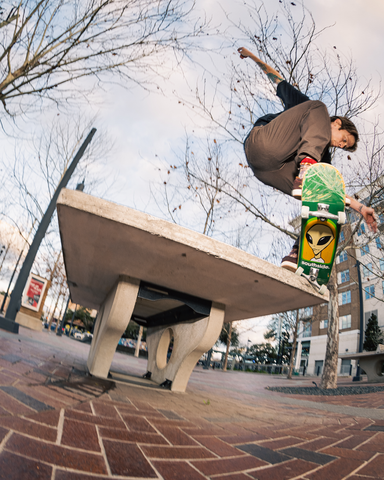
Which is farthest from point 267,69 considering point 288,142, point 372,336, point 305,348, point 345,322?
point 305,348

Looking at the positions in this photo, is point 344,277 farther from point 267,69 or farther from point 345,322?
point 267,69

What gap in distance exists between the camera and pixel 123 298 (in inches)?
144

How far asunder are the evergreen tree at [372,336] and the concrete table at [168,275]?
2710 centimetres

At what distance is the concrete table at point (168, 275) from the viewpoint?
7.89ft

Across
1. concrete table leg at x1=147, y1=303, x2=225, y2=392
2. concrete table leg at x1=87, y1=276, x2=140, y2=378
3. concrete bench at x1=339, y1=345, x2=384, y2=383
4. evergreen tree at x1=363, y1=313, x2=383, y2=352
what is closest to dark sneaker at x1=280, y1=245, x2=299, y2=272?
concrete table leg at x1=147, y1=303, x2=225, y2=392

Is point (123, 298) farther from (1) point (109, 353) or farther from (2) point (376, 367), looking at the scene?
(2) point (376, 367)

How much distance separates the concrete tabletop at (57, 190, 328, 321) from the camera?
7.70ft

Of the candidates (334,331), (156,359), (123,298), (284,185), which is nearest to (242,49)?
(284,185)

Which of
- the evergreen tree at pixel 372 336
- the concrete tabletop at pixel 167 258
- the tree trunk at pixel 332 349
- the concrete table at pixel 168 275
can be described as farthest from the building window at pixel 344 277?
the concrete tabletop at pixel 167 258

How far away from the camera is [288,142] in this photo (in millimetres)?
2350

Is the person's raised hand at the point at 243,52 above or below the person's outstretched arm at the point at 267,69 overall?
above

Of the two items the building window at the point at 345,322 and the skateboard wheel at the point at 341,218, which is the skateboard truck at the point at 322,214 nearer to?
the skateboard wheel at the point at 341,218

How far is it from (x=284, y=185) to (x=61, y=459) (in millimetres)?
2502

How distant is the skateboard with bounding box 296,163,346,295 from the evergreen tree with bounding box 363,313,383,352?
29531mm
